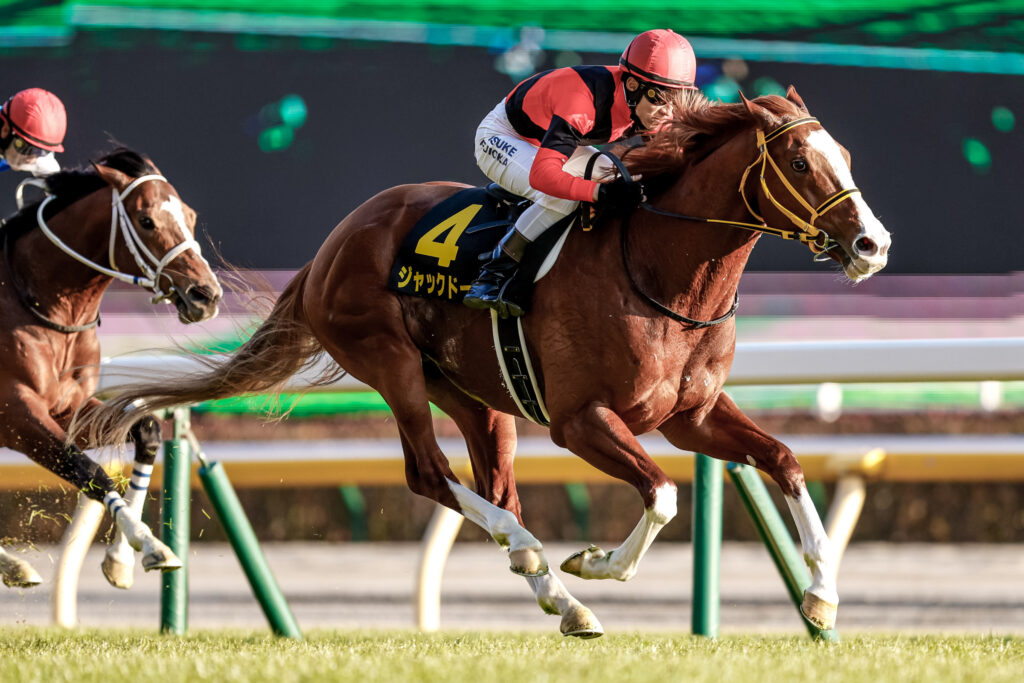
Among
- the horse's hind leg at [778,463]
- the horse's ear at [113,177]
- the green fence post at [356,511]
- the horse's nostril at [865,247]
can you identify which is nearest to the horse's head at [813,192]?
the horse's nostril at [865,247]

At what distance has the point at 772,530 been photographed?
12.6ft

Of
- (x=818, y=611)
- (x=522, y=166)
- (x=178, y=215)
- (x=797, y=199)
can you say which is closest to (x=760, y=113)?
(x=797, y=199)

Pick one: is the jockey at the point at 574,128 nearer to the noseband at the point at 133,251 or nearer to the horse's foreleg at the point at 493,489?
the horse's foreleg at the point at 493,489

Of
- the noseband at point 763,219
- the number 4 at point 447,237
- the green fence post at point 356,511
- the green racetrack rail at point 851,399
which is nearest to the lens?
the noseband at point 763,219

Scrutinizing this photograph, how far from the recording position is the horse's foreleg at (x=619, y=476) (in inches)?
121

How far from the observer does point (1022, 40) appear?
5.64 m

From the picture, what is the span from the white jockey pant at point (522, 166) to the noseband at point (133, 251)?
1.24m

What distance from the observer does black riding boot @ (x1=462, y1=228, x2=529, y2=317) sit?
11.1 feet

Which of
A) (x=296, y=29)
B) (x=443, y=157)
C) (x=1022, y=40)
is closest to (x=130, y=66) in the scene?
(x=296, y=29)

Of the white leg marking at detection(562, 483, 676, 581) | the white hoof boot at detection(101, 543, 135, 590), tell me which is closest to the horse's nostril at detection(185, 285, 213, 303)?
the white hoof boot at detection(101, 543, 135, 590)

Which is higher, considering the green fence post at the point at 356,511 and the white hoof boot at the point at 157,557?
the white hoof boot at the point at 157,557

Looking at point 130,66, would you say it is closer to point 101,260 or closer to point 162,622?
point 101,260

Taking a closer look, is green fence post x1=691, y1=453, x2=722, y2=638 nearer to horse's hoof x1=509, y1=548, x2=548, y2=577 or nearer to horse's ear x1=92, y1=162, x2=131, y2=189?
horse's hoof x1=509, y1=548, x2=548, y2=577

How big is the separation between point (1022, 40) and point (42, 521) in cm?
513
